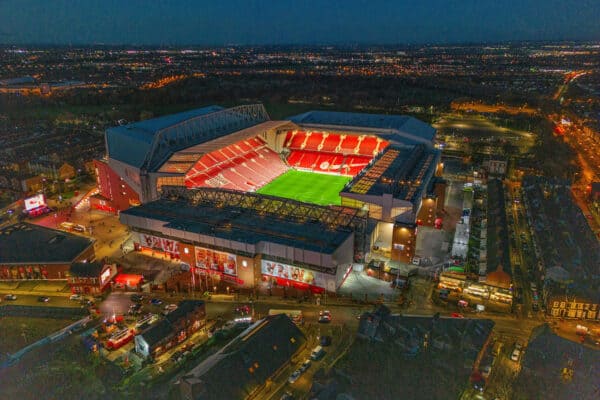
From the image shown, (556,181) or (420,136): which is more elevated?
(420,136)

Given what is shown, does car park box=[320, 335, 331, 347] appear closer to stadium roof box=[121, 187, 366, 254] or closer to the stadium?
the stadium

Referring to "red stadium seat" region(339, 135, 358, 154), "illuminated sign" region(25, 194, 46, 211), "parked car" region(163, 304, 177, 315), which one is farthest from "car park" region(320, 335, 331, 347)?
"red stadium seat" region(339, 135, 358, 154)

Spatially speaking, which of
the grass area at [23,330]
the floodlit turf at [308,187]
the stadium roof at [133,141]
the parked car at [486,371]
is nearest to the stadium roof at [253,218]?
the stadium roof at [133,141]

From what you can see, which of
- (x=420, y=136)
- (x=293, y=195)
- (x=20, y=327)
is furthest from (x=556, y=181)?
(x=20, y=327)

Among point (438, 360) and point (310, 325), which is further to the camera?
point (310, 325)

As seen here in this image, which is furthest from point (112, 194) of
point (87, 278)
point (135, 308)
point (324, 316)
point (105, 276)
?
point (324, 316)

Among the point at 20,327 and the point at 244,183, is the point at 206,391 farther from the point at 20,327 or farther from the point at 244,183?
the point at 244,183
